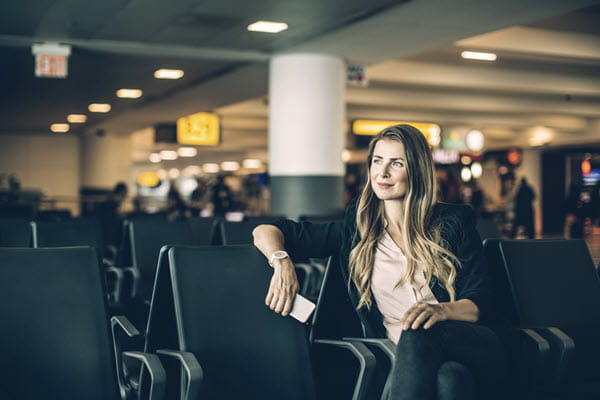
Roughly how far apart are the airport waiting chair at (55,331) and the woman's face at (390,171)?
915mm

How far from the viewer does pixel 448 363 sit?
2051mm

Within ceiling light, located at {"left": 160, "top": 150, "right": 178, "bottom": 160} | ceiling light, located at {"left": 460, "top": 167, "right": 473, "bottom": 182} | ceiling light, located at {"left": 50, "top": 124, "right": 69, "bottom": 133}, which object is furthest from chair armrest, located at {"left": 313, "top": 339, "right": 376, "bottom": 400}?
ceiling light, located at {"left": 160, "top": 150, "right": 178, "bottom": 160}

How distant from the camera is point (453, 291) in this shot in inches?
94.0

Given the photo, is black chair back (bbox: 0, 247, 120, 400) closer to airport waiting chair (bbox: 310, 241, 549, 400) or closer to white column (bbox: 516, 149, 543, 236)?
airport waiting chair (bbox: 310, 241, 549, 400)

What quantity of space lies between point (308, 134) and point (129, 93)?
4589 millimetres

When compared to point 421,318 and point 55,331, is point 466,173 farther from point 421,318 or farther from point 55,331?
point 55,331

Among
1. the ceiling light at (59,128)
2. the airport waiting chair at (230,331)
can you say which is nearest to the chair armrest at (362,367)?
the airport waiting chair at (230,331)

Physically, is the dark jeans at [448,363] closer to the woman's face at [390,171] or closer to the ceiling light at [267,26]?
the woman's face at [390,171]

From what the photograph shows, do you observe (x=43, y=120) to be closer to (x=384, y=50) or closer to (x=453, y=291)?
(x=384, y=50)

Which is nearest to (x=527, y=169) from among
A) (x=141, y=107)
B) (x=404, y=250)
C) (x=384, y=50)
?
(x=141, y=107)

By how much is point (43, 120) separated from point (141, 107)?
136 inches

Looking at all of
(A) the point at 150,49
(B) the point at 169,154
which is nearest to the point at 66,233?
(A) the point at 150,49

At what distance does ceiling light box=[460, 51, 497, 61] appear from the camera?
9803mm

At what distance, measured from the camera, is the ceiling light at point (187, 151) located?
87.2ft
